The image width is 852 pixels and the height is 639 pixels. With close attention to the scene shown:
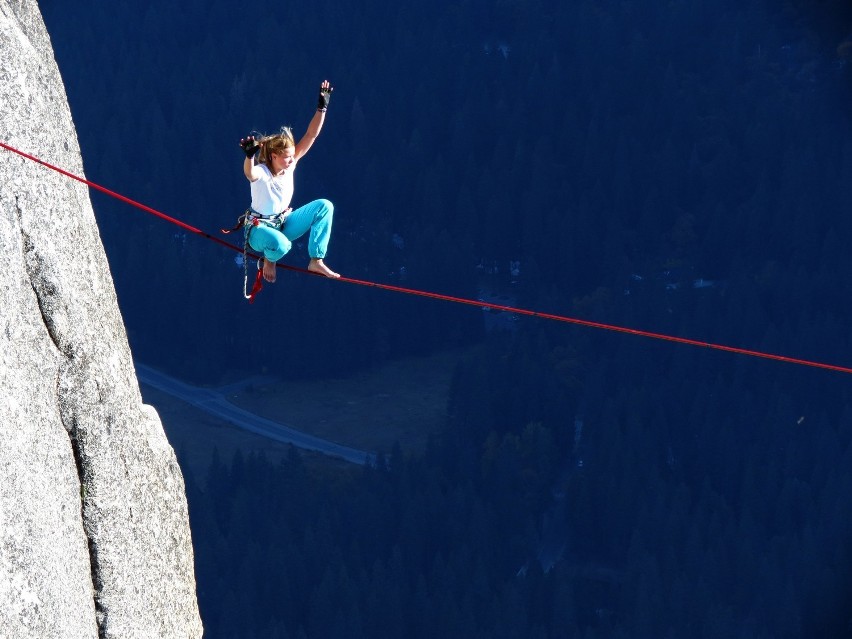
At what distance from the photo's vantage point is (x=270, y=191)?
12.4 meters

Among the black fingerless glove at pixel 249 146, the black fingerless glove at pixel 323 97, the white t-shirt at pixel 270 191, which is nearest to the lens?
the black fingerless glove at pixel 249 146

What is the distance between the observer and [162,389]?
108 m

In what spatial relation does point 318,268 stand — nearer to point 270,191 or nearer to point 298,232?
point 298,232

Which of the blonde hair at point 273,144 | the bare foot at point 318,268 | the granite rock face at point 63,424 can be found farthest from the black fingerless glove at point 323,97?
the granite rock face at point 63,424

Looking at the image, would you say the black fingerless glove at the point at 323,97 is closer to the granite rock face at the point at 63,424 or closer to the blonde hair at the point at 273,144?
the blonde hair at the point at 273,144

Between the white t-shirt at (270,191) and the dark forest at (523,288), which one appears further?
the dark forest at (523,288)

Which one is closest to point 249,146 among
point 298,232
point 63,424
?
point 298,232

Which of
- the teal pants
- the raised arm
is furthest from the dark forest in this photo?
the raised arm

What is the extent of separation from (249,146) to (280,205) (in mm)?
1103

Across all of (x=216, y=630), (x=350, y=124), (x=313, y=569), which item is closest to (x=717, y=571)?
(x=313, y=569)

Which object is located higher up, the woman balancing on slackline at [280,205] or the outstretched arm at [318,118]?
the outstretched arm at [318,118]

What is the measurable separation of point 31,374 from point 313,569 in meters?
72.0

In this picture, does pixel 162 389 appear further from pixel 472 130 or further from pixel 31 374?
pixel 31 374

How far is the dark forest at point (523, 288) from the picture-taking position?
7931cm
